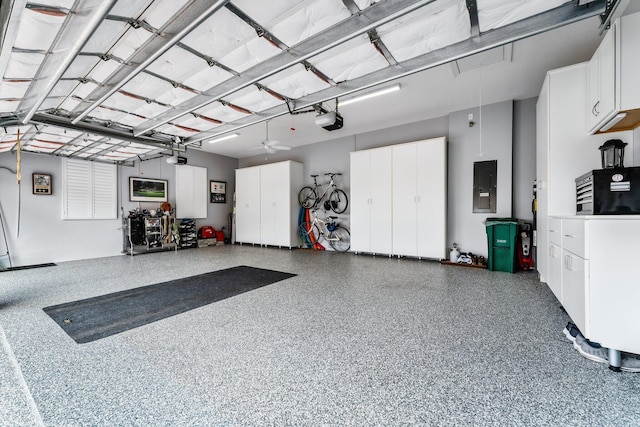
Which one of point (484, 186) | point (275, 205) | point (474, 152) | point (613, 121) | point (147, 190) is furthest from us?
point (275, 205)

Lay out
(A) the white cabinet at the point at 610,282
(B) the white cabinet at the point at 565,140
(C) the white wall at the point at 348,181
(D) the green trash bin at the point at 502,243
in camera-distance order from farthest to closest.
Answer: (C) the white wall at the point at 348,181, (D) the green trash bin at the point at 502,243, (B) the white cabinet at the point at 565,140, (A) the white cabinet at the point at 610,282

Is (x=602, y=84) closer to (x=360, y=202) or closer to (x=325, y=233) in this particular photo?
(x=360, y=202)

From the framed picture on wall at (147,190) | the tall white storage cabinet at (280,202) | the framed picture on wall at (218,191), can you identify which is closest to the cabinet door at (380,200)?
the tall white storage cabinet at (280,202)

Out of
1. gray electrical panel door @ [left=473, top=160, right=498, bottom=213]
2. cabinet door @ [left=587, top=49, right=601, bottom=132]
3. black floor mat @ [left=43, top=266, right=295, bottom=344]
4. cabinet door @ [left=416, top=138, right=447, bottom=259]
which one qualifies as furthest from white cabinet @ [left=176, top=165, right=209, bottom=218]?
cabinet door @ [left=587, top=49, right=601, bottom=132]

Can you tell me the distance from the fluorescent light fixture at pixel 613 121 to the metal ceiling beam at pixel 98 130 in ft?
18.3

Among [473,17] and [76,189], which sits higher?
[473,17]

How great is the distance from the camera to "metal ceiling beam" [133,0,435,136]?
1.63 metres

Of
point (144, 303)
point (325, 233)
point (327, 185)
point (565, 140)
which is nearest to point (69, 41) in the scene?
point (144, 303)

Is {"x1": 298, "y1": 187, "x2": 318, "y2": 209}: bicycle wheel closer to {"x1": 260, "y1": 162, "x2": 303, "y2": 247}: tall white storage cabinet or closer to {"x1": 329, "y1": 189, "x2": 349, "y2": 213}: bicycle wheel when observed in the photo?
{"x1": 260, "y1": 162, "x2": 303, "y2": 247}: tall white storage cabinet

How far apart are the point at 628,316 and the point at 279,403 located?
235 cm

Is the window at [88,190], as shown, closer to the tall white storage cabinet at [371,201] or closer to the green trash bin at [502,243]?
the tall white storage cabinet at [371,201]

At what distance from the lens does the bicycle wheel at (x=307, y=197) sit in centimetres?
765

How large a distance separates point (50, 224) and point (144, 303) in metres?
4.80

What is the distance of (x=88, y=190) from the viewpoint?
637 cm
